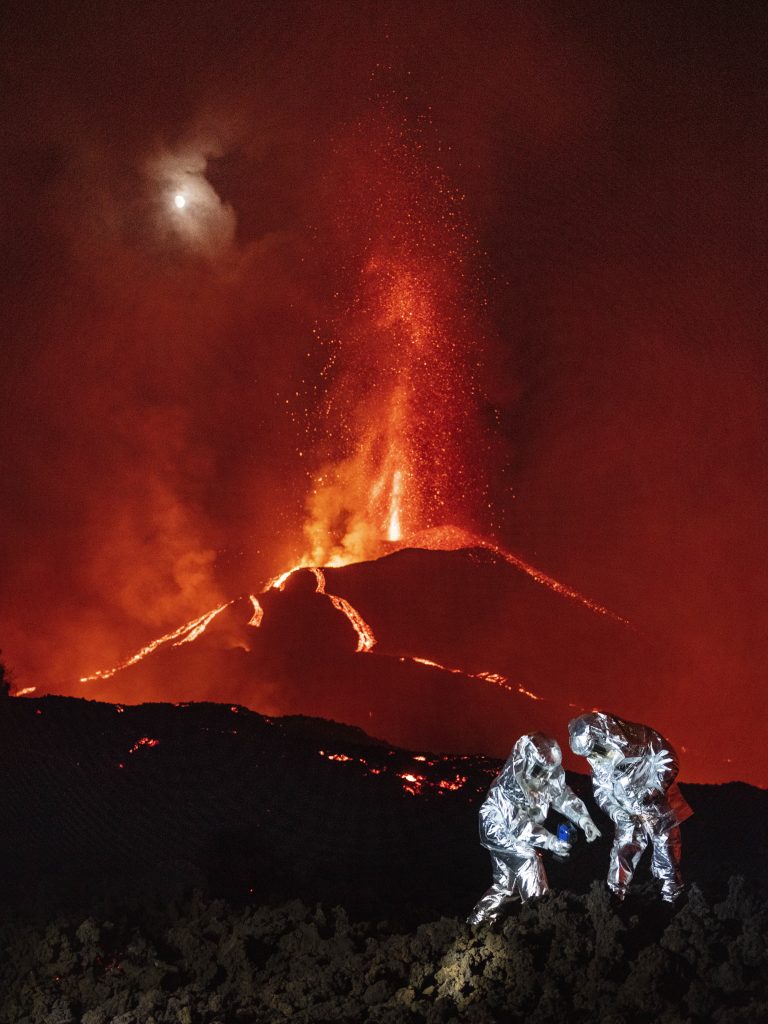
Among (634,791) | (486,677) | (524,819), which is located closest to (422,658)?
(486,677)

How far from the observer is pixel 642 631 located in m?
21.7

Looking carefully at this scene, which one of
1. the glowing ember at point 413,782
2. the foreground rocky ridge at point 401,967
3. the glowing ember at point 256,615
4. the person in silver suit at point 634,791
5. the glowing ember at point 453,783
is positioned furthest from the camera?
the glowing ember at point 256,615

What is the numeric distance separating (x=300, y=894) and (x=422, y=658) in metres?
10.9

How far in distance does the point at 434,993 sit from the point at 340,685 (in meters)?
11.4

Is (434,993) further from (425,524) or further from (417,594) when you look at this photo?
(425,524)

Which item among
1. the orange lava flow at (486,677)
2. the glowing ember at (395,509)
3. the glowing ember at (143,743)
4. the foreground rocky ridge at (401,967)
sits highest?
the glowing ember at (395,509)

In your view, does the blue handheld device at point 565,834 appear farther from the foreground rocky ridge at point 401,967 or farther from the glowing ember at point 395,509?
the glowing ember at point 395,509

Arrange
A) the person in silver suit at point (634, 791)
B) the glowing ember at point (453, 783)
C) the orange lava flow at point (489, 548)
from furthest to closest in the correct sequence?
1. the orange lava flow at point (489, 548)
2. the glowing ember at point (453, 783)
3. the person in silver suit at point (634, 791)

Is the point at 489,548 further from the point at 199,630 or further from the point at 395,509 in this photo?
the point at 199,630

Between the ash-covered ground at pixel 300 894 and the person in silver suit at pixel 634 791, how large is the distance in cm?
29

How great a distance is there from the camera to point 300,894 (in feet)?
29.1

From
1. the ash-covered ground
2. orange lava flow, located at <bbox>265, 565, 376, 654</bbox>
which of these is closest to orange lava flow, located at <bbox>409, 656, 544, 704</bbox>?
orange lava flow, located at <bbox>265, 565, 376, 654</bbox>

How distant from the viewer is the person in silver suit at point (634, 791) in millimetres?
7402

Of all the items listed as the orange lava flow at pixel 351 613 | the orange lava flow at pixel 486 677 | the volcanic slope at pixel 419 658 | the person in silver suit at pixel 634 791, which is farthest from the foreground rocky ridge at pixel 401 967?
the orange lava flow at pixel 351 613
